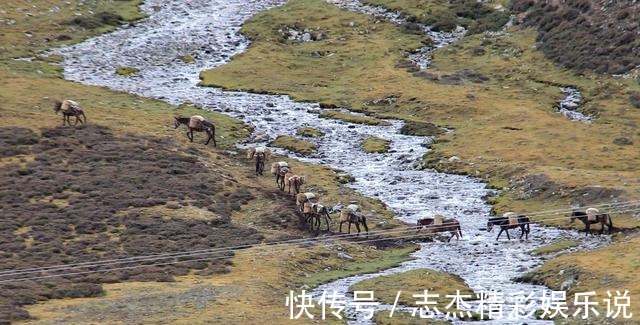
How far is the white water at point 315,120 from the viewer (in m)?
55.5

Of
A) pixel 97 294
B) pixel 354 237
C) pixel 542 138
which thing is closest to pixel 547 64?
pixel 542 138

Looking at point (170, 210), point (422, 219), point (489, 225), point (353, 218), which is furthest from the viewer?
point (170, 210)

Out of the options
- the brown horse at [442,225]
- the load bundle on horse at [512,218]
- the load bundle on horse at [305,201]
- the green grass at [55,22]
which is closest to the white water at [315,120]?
the brown horse at [442,225]

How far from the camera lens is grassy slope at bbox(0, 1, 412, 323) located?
143 ft

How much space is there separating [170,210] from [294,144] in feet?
65.6

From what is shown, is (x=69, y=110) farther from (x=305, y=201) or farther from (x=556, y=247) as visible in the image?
(x=556, y=247)

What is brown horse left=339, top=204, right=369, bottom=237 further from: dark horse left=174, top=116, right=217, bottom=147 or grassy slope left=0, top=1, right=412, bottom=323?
dark horse left=174, top=116, right=217, bottom=147

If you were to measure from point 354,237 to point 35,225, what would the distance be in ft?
49.1

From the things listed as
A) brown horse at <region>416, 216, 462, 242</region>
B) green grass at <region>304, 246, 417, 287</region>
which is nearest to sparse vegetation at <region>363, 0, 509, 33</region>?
brown horse at <region>416, 216, 462, 242</region>

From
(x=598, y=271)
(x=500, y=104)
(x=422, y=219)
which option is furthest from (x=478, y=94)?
(x=598, y=271)

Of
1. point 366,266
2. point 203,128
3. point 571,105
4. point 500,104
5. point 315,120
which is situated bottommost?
point 366,266

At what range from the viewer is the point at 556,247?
183ft

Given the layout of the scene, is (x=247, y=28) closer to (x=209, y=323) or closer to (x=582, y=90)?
(x=582, y=90)

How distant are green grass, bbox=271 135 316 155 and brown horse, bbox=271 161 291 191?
9438mm
